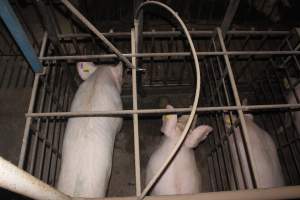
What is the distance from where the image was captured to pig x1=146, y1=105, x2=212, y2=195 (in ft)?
7.16

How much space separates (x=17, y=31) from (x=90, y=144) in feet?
2.99

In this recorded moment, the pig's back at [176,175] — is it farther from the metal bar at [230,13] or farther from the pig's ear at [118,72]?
the metal bar at [230,13]

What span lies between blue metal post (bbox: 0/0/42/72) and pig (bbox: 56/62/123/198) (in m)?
0.51

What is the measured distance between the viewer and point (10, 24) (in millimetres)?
1736

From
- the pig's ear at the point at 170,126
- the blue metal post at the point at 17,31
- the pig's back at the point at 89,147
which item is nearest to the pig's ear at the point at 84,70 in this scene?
the pig's back at the point at 89,147

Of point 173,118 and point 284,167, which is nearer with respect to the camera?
point 173,118

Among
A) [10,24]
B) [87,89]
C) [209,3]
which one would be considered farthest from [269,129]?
[10,24]

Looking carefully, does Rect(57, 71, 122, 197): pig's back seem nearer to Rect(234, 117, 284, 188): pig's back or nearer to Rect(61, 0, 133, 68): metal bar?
Rect(61, 0, 133, 68): metal bar

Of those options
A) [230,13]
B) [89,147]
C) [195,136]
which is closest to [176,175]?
[195,136]

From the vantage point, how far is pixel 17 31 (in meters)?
1.80

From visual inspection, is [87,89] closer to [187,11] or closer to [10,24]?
[10,24]

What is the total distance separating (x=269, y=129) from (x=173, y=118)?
1269 millimetres

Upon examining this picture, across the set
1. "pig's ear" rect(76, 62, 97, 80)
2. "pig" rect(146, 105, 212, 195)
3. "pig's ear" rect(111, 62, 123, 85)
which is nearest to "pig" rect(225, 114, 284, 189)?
"pig" rect(146, 105, 212, 195)

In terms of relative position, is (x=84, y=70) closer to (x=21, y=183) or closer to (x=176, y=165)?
(x=176, y=165)
